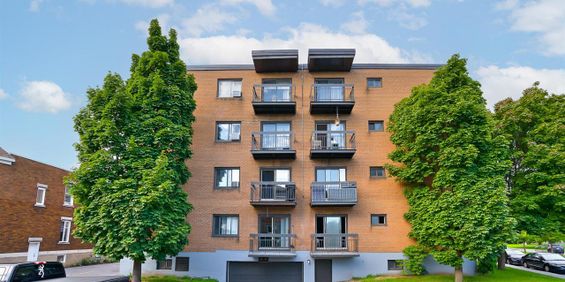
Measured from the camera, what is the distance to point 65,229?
28.7 metres

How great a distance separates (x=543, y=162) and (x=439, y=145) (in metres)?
7.15

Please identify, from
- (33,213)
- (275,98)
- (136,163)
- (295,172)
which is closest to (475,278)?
(295,172)

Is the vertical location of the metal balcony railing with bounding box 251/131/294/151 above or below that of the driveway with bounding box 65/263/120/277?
above

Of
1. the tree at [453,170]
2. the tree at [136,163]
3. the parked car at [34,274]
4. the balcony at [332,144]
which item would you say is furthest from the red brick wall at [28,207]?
the tree at [453,170]

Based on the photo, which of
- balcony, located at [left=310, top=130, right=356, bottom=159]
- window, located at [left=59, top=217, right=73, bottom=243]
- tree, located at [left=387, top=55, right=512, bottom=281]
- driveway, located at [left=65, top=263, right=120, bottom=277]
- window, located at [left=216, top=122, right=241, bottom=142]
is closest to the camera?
tree, located at [left=387, top=55, right=512, bottom=281]

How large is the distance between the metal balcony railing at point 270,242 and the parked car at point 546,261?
65.0 feet

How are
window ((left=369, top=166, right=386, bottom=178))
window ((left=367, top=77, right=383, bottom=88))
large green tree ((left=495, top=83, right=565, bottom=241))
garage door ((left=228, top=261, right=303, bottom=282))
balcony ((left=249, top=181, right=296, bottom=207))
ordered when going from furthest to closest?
window ((left=367, top=77, right=383, bottom=88)), window ((left=369, top=166, right=386, bottom=178)), large green tree ((left=495, top=83, right=565, bottom=241)), garage door ((left=228, top=261, right=303, bottom=282)), balcony ((left=249, top=181, right=296, bottom=207))

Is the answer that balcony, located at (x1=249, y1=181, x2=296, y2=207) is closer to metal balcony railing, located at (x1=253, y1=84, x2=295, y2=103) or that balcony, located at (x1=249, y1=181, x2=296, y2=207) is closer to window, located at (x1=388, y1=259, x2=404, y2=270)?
metal balcony railing, located at (x1=253, y1=84, x2=295, y2=103)

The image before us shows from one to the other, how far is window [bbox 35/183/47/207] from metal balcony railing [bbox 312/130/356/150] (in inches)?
757

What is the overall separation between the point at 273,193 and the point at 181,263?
20.6 feet

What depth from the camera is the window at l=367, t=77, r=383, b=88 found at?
74.0 ft

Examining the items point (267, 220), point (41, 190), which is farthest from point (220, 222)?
point (41, 190)

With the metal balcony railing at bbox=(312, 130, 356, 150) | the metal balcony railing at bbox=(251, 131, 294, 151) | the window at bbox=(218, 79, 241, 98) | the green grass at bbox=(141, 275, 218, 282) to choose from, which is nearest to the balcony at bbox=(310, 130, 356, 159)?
the metal balcony railing at bbox=(312, 130, 356, 150)

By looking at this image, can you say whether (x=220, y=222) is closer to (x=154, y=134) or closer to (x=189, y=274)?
(x=189, y=274)
